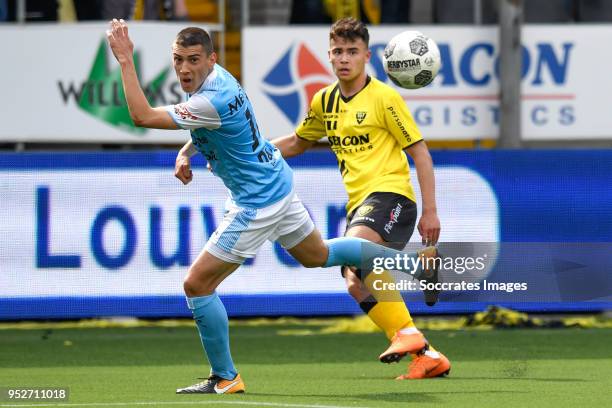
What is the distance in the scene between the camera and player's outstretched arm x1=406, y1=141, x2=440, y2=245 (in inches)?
327

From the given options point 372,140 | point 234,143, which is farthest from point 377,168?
point 234,143

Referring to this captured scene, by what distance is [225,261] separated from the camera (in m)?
7.89

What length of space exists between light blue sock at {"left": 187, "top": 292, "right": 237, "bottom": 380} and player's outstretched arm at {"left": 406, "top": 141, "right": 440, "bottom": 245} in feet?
4.08

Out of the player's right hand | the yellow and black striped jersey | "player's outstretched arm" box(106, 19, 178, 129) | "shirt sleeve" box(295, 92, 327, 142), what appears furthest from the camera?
"shirt sleeve" box(295, 92, 327, 142)

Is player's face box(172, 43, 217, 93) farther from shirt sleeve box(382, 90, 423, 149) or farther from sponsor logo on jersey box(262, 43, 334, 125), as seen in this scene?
sponsor logo on jersey box(262, 43, 334, 125)

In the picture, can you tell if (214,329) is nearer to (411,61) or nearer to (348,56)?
(348,56)

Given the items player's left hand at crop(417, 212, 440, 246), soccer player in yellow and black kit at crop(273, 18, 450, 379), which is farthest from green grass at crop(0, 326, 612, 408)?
player's left hand at crop(417, 212, 440, 246)

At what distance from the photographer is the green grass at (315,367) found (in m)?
7.78

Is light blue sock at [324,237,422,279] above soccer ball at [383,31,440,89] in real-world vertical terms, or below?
below

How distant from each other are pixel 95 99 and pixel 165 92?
27.4 inches

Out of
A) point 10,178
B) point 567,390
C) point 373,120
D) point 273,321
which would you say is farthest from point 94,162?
point 567,390

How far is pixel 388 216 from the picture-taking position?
8648mm

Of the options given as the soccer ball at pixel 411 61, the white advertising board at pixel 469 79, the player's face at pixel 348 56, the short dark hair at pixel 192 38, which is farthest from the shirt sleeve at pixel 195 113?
the white advertising board at pixel 469 79

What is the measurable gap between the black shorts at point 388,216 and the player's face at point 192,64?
142 centimetres
